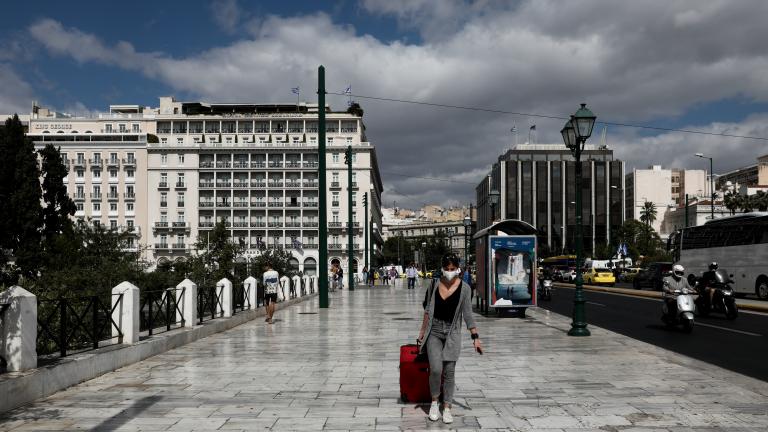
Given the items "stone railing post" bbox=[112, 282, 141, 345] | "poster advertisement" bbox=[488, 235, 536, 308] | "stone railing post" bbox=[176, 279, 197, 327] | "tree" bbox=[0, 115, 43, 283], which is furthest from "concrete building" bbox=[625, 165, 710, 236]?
"stone railing post" bbox=[112, 282, 141, 345]

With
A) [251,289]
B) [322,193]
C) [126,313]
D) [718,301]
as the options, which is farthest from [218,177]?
[126,313]

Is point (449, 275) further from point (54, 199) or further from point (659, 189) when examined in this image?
point (659, 189)

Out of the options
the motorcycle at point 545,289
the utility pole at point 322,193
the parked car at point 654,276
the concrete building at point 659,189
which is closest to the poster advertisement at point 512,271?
the utility pole at point 322,193

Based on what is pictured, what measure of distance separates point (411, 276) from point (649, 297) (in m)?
16.9

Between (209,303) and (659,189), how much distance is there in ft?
469

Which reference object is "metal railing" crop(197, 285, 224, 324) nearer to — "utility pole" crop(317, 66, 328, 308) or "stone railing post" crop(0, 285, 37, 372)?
"utility pole" crop(317, 66, 328, 308)

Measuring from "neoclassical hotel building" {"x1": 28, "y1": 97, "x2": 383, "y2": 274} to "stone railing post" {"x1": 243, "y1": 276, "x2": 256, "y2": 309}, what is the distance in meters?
79.4

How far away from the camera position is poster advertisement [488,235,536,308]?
20266 millimetres

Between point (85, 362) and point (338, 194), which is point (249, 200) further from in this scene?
point (85, 362)

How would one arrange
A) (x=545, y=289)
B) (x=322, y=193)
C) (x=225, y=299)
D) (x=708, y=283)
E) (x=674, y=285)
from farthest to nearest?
(x=545, y=289) → (x=322, y=193) → (x=708, y=283) → (x=225, y=299) → (x=674, y=285)

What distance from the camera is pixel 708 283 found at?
68.1ft

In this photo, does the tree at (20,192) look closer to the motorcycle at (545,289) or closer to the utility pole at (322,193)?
the utility pole at (322,193)

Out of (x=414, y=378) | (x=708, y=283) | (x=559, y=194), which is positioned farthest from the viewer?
(x=559, y=194)

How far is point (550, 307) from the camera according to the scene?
1047 inches
